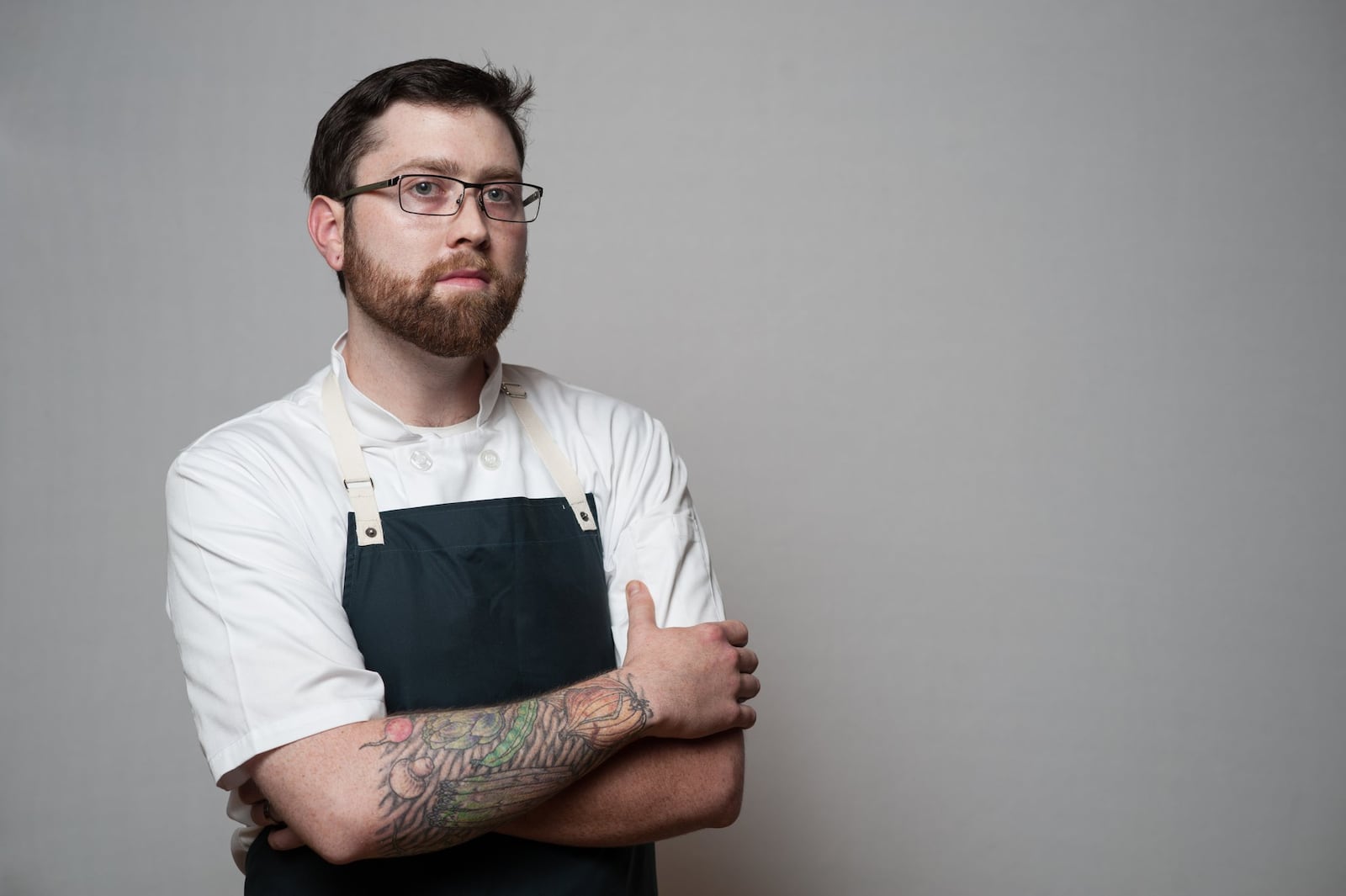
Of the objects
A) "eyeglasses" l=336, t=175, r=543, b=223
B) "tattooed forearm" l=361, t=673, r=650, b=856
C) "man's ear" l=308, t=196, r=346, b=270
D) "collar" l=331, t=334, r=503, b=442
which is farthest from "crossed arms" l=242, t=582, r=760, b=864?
"man's ear" l=308, t=196, r=346, b=270

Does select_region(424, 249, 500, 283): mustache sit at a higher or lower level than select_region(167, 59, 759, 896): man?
Result: higher

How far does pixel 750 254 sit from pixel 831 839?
1.97m

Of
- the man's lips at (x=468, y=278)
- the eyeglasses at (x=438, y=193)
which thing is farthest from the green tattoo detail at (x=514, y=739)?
the eyeglasses at (x=438, y=193)

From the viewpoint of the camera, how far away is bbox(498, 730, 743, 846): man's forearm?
1773 millimetres

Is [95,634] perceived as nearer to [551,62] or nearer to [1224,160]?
[551,62]

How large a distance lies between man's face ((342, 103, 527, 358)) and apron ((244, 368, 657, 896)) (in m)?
0.23

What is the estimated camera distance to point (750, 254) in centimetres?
367

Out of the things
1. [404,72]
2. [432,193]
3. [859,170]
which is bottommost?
[432,193]

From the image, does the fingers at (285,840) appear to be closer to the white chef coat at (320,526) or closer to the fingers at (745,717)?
the white chef coat at (320,526)

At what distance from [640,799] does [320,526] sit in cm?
71

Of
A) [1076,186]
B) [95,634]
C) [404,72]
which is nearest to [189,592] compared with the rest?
[404,72]

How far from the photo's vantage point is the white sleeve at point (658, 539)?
1.98m

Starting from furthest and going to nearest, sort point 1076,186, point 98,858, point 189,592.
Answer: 1. point 1076,186
2. point 98,858
3. point 189,592

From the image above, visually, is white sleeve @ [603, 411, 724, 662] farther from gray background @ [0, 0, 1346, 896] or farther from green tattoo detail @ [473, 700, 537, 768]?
gray background @ [0, 0, 1346, 896]
